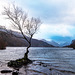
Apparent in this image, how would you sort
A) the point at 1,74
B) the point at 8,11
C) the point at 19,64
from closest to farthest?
the point at 1,74, the point at 19,64, the point at 8,11

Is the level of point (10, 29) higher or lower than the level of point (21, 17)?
lower

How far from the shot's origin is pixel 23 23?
40.7 m

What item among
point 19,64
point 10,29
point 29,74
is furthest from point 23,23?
point 29,74

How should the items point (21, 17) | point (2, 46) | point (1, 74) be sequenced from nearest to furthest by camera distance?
point (1, 74)
point (21, 17)
point (2, 46)

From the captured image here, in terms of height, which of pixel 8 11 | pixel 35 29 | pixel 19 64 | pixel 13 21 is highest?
pixel 8 11

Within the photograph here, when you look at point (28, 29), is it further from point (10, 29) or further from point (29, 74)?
point (29, 74)

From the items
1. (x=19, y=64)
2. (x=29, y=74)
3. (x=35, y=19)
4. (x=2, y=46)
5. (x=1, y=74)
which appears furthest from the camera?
(x=2, y=46)

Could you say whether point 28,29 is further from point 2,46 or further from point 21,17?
point 2,46

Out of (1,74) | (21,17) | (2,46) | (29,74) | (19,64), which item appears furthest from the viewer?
(2,46)

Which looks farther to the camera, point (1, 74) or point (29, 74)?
point (29, 74)

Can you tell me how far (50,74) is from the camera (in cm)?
2525

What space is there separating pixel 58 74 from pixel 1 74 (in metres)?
12.0

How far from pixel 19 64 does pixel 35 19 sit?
57.8 feet

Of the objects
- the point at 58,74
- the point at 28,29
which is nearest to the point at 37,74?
the point at 58,74
